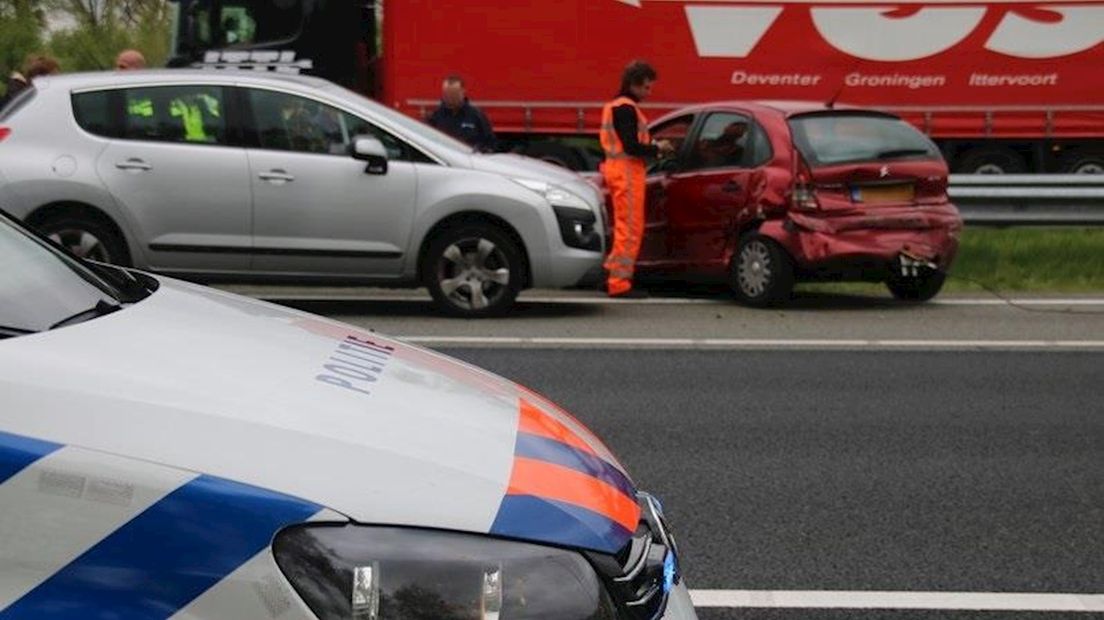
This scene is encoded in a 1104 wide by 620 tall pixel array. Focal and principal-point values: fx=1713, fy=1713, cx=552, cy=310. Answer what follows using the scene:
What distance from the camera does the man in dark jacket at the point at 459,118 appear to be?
14.8 meters

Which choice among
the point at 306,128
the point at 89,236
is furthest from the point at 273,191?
the point at 89,236

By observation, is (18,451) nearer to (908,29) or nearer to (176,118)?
(176,118)

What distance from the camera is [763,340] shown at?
34.1ft

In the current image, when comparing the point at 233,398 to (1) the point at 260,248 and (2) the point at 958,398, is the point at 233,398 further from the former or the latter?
(1) the point at 260,248

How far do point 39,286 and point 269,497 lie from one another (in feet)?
2.88

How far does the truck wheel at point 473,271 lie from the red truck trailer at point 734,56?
28.1 feet

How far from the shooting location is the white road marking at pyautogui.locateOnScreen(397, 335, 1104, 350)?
33.0ft

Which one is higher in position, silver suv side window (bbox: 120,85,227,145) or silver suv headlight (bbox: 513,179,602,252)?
silver suv side window (bbox: 120,85,227,145)

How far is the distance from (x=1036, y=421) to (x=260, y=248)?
538 cm

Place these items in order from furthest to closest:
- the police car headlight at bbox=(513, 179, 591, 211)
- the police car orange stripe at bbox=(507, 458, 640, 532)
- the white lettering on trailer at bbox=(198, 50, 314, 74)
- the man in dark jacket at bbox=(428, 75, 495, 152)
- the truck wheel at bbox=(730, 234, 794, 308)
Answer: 1. the white lettering on trailer at bbox=(198, 50, 314, 74)
2. the man in dark jacket at bbox=(428, 75, 495, 152)
3. the truck wheel at bbox=(730, 234, 794, 308)
4. the police car headlight at bbox=(513, 179, 591, 211)
5. the police car orange stripe at bbox=(507, 458, 640, 532)

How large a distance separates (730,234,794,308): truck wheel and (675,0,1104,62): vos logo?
8138mm

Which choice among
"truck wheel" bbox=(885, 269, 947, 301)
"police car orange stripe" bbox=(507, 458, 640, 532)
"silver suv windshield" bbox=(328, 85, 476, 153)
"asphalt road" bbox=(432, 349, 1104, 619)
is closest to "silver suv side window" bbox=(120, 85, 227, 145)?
"silver suv windshield" bbox=(328, 85, 476, 153)

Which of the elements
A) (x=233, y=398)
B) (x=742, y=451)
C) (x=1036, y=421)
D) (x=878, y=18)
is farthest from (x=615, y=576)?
(x=878, y=18)

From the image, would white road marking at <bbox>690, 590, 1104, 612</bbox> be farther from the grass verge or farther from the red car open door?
the grass verge
